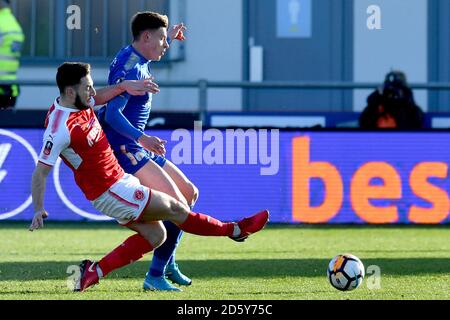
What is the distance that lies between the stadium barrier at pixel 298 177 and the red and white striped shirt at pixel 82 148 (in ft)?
18.8

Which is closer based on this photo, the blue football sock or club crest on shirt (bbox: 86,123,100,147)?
club crest on shirt (bbox: 86,123,100,147)

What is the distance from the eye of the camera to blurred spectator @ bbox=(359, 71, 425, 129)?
15.5 meters

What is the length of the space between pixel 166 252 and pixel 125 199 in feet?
2.23

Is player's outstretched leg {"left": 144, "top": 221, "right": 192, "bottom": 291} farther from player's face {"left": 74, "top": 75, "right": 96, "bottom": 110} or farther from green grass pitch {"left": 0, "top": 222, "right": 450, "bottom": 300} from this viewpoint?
player's face {"left": 74, "top": 75, "right": 96, "bottom": 110}

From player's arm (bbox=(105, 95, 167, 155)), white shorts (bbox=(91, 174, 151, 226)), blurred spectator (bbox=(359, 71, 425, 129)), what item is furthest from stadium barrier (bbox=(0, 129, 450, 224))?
white shorts (bbox=(91, 174, 151, 226))

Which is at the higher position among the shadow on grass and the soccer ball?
the soccer ball

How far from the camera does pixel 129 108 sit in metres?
8.73

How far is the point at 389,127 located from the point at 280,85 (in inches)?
52.5

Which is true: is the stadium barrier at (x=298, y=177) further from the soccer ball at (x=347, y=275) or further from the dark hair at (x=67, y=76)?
the dark hair at (x=67, y=76)

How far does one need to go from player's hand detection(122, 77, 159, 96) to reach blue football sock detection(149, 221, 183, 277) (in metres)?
1.03

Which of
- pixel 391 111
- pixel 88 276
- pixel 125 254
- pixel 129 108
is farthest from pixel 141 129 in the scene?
pixel 391 111

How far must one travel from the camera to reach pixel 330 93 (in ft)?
58.0

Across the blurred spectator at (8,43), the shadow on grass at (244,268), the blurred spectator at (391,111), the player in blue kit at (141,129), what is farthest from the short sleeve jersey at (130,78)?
the blurred spectator at (8,43)
